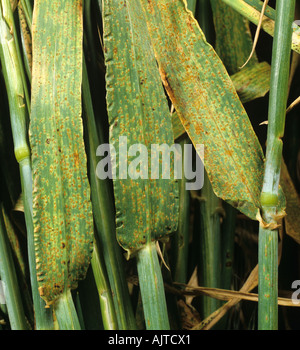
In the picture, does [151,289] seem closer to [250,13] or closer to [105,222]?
[105,222]

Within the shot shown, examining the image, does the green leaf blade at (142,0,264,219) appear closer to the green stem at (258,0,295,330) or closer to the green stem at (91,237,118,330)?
the green stem at (258,0,295,330)

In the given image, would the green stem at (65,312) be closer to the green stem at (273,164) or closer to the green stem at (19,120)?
the green stem at (19,120)

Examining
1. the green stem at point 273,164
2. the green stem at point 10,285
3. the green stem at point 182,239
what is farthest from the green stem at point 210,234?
the green stem at point 10,285

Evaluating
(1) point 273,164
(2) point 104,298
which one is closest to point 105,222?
(2) point 104,298

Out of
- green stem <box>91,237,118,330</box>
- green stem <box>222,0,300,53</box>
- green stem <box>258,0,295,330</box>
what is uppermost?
green stem <box>222,0,300,53</box>

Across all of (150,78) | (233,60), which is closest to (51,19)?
(150,78)

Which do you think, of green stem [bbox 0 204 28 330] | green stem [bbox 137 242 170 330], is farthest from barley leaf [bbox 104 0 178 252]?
green stem [bbox 0 204 28 330]
